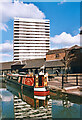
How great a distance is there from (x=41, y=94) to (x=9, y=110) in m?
4.84

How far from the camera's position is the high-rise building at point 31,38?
69625mm

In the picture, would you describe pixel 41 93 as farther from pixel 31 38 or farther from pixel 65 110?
pixel 31 38

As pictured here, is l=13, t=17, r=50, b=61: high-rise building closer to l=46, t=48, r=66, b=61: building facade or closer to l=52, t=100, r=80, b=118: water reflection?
l=46, t=48, r=66, b=61: building facade

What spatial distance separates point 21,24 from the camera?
71188mm

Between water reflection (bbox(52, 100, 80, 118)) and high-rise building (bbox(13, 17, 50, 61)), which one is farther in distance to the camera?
high-rise building (bbox(13, 17, 50, 61))

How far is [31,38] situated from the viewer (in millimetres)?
72688

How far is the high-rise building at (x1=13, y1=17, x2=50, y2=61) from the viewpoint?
6962 cm

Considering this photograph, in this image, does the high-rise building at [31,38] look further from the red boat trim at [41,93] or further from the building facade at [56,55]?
the red boat trim at [41,93]

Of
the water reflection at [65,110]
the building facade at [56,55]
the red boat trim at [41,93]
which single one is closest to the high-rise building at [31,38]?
the building facade at [56,55]

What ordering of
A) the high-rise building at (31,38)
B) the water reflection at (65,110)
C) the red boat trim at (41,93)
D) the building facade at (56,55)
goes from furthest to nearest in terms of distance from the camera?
1. the high-rise building at (31,38)
2. the building facade at (56,55)
3. the red boat trim at (41,93)
4. the water reflection at (65,110)

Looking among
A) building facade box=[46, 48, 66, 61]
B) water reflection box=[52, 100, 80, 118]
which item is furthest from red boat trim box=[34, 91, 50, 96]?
building facade box=[46, 48, 66, 61]

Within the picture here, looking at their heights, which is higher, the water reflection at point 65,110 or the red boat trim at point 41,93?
the red boat trim at point 41,93

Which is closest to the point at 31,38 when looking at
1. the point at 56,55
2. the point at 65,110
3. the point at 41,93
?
the point at 56,55

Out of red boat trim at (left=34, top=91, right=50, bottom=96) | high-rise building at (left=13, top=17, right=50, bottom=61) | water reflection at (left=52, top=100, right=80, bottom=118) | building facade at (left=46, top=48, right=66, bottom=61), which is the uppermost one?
high-rise building at (left=13, top=17, right=50, bottom=61)
